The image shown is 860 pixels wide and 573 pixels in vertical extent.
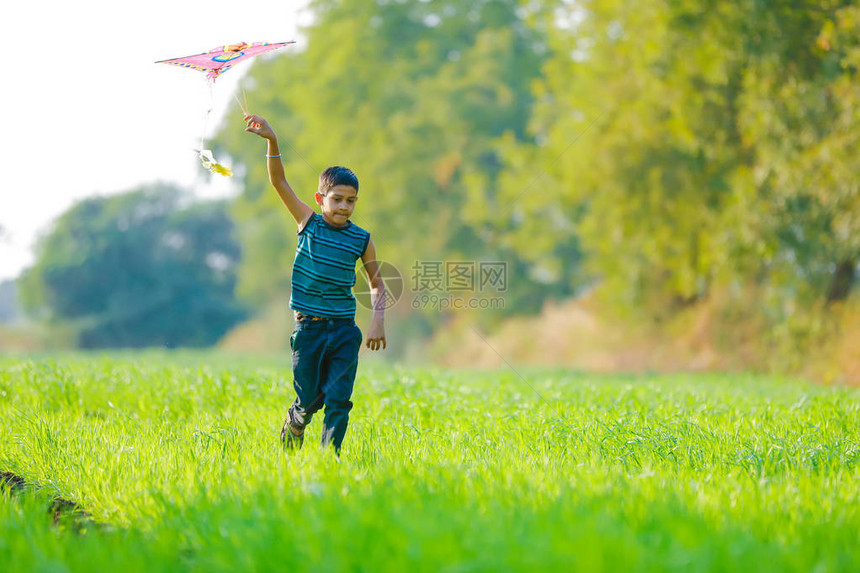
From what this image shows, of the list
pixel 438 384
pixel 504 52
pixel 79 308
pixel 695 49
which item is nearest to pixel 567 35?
pixel 695 49

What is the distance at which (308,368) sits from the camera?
5.34 metres

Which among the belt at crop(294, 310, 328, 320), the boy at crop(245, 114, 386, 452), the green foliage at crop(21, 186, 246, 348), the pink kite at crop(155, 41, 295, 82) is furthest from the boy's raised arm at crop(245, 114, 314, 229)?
the green foliage at crop(21, 186, 246, 348)

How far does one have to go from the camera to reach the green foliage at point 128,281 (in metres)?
46.0

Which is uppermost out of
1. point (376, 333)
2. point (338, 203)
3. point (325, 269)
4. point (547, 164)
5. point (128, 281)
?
point (547, 164)

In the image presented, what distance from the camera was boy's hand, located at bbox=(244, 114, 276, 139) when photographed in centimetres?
514

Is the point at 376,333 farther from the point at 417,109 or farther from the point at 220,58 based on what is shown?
the point at 417,109

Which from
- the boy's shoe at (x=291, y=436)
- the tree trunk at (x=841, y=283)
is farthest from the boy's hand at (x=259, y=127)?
the tree trunk at (x=841, y=283)

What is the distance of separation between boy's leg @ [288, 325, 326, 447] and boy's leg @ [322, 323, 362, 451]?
8 cm

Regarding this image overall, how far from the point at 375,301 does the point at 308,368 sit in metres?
0.66

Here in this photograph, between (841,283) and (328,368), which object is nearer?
(328,368)

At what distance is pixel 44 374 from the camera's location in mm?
9273

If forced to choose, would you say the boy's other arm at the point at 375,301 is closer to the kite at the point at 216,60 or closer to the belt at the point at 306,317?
the belt at the point at 306,317

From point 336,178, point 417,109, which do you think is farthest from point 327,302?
point 417,109

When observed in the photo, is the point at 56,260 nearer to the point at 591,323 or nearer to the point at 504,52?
the point at 504,52
